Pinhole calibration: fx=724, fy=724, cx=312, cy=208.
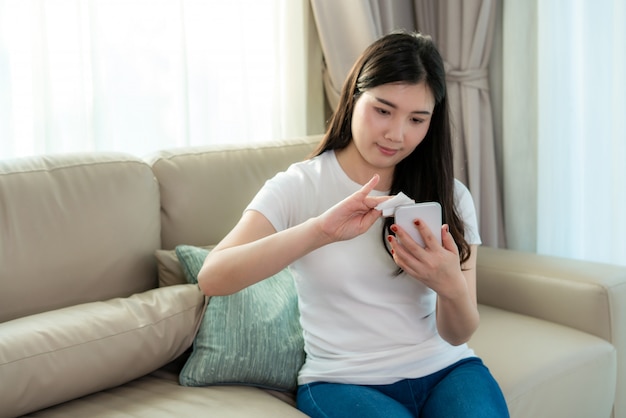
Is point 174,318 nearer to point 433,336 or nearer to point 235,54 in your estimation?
point 433,336

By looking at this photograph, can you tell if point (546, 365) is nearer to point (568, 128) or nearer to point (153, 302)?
point (153, 302)

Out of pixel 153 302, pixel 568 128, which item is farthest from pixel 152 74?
pixel 568 128

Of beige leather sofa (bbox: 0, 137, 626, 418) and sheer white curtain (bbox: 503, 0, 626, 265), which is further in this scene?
sheer white curtain (bbox: 503, 0, 626, 265)

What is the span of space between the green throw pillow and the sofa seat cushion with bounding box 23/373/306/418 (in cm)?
3

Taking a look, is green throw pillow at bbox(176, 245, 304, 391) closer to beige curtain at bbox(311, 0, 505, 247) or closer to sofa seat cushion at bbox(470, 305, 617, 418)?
sofa seat cushion at bbox(470, 305, 617, 418)

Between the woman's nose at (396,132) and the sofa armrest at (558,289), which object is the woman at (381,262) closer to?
the woman's nose at (396,132)

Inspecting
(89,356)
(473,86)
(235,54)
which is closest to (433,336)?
(89,356)

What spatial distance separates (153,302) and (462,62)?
170 cm

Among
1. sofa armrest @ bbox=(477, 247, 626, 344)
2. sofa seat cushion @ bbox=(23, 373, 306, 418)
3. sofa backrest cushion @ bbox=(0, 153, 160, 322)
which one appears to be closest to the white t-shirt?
sofa seat cushion @ bbox=(23, 373, 306, 418)

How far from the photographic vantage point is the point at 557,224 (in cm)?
270

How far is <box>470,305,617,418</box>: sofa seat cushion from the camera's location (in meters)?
1.73

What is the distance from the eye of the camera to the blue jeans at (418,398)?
4.49 feet

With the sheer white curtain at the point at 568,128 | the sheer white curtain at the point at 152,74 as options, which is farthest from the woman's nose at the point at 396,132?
the sheer white curtain at the point at 568,128

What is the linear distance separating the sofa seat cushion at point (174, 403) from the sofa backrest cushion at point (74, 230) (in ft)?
0.84
